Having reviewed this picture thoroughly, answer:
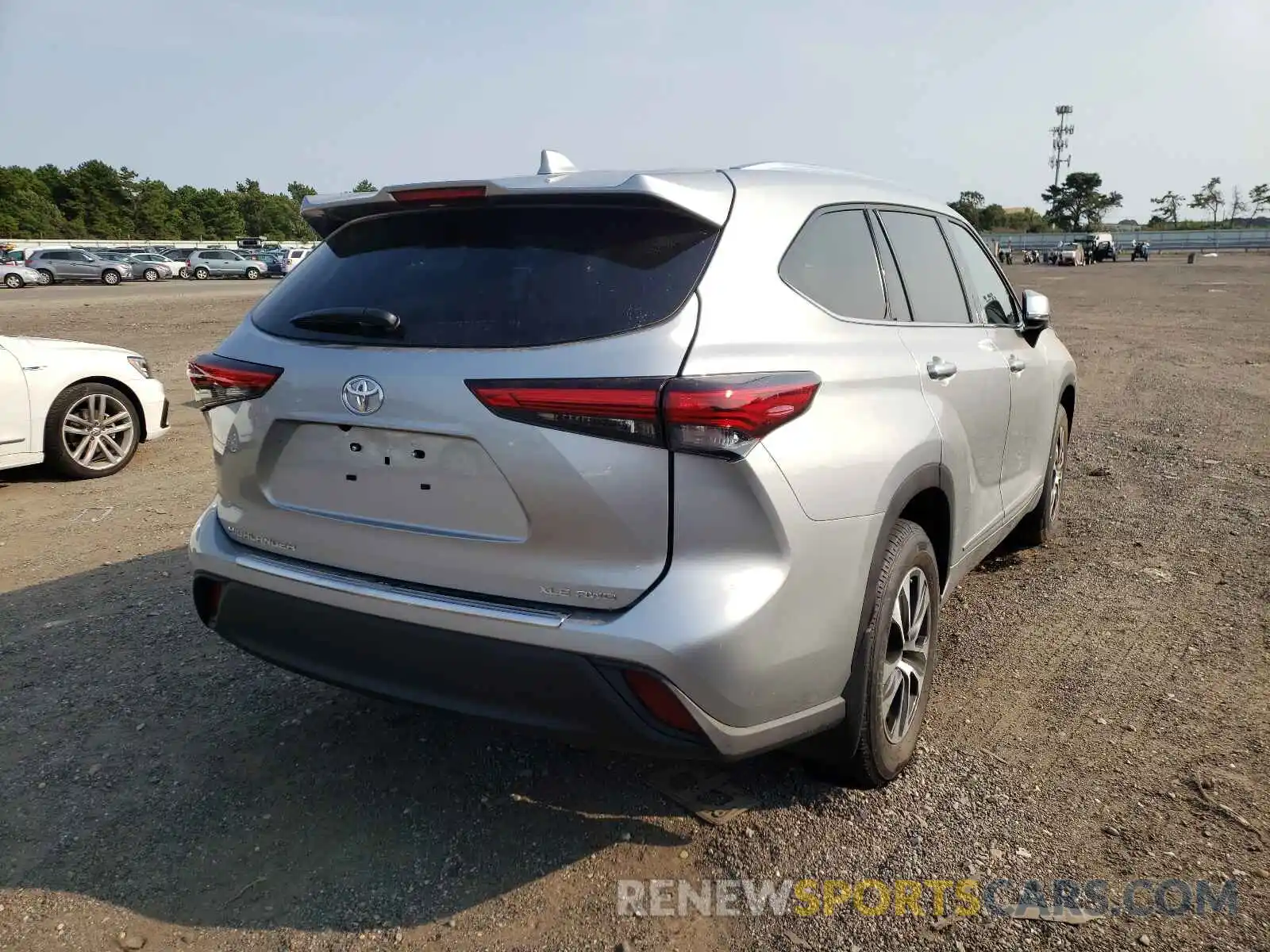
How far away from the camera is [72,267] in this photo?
A: 4497cm

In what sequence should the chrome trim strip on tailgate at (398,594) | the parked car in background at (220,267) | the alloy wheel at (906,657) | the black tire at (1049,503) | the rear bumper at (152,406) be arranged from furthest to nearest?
the parked car in background at (220,267)
the rear bumper at (152,406)
the black tire at (1049,503)
the alloy wheel at (906,657)
the chrome trim strip on tailgate at (398,594)

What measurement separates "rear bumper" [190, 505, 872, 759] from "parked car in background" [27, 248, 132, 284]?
1982 inches

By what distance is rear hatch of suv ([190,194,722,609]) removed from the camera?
2176 millimetres

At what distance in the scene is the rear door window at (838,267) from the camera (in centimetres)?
264

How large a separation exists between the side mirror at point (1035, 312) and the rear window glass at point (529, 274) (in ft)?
8.41

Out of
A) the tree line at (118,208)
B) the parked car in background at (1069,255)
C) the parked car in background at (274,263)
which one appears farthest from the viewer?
the tree line at (118,208)

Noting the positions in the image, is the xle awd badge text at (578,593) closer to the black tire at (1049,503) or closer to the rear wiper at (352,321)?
the rear wiper at (352,321)

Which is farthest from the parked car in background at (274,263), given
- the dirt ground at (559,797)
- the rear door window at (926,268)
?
the rear door window at (926,268)

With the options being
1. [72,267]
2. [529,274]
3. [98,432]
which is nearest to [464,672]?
[529,274]

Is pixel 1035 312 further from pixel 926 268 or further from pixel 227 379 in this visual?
pixel 227 379

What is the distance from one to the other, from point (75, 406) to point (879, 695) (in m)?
6.42

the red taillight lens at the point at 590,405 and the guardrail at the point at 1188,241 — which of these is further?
the guardrail at the point at 1188,241

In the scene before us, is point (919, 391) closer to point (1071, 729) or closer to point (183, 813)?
point (1071, 729)

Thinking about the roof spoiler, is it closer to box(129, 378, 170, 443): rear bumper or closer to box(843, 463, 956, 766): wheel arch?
box(843, 463, 956, 766): wheel arch
